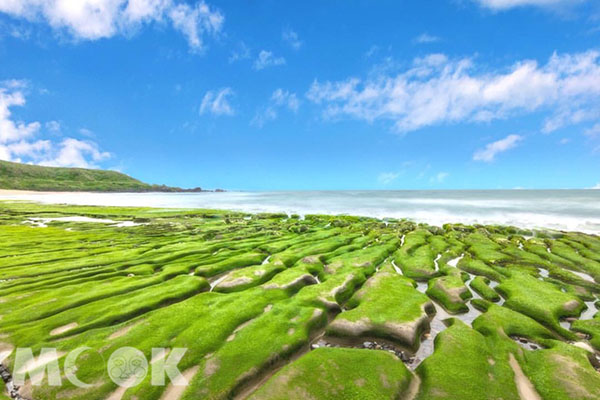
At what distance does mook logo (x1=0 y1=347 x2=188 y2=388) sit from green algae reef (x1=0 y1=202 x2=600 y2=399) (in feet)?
0.68

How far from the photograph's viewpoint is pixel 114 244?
2948 centimetres

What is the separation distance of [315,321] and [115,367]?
7.73m

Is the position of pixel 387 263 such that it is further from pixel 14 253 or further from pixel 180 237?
pixel 14 253

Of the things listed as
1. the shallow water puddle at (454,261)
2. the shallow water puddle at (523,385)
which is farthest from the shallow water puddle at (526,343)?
the shallow water puddle at (454,261)

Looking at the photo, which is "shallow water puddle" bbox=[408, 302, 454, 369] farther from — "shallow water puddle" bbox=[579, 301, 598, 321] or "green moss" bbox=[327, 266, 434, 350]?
"shallow water puddle" bbox=[579, 301, 598, 321]

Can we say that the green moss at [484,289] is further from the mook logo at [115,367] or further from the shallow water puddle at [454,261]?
the mook logo at [115,367]

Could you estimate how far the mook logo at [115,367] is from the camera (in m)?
8.46

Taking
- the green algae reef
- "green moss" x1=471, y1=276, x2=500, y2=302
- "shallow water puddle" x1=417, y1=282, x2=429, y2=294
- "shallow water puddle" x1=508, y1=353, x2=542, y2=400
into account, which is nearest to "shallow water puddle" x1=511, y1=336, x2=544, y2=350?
the green algae reef

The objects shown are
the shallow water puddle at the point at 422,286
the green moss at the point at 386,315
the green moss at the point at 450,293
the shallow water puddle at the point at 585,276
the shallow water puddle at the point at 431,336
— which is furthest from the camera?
the shallow water puddle at the point at 585,276

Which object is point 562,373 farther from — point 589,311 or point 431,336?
point 589,311

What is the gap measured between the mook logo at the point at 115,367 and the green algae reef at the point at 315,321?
207 mm

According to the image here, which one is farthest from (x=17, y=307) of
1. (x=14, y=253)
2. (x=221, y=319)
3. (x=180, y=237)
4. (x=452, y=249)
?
(x=452, y=249)

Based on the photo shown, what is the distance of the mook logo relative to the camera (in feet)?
27.8

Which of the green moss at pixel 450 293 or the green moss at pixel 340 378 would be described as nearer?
the green moss at pixel 340 378
